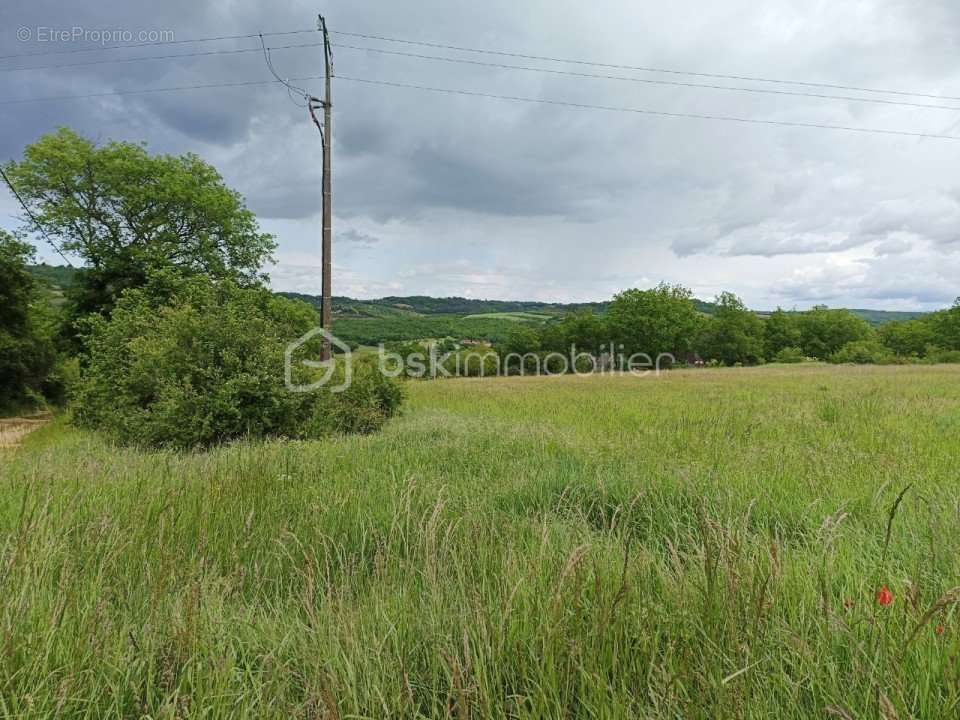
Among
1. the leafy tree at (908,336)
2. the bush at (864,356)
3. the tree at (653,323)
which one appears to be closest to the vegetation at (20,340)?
the tree at (653,323)

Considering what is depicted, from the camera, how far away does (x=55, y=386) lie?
859 inches

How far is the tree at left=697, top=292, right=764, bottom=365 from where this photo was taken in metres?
77.6

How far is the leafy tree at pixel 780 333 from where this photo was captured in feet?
277

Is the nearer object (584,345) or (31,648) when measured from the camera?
(31,648)

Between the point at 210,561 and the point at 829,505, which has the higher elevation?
the point at 829,505

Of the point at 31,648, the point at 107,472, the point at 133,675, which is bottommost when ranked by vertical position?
the point at 107,472

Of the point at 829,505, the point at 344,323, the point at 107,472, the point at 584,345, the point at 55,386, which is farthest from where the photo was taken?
the point at 584,345

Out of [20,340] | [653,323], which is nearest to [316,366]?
[20,340]

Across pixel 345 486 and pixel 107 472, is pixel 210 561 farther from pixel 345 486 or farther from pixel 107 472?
pixel 107 472

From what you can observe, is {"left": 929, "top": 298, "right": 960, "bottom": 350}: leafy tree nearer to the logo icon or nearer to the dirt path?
the logo icon

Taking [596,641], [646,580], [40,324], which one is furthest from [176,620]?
[40,324]

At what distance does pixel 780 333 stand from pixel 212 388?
323 ft

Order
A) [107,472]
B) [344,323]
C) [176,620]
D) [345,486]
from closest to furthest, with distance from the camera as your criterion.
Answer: [176,620] < [345,486] < [107,472] < [344,323]

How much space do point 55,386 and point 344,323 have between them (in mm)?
41616
